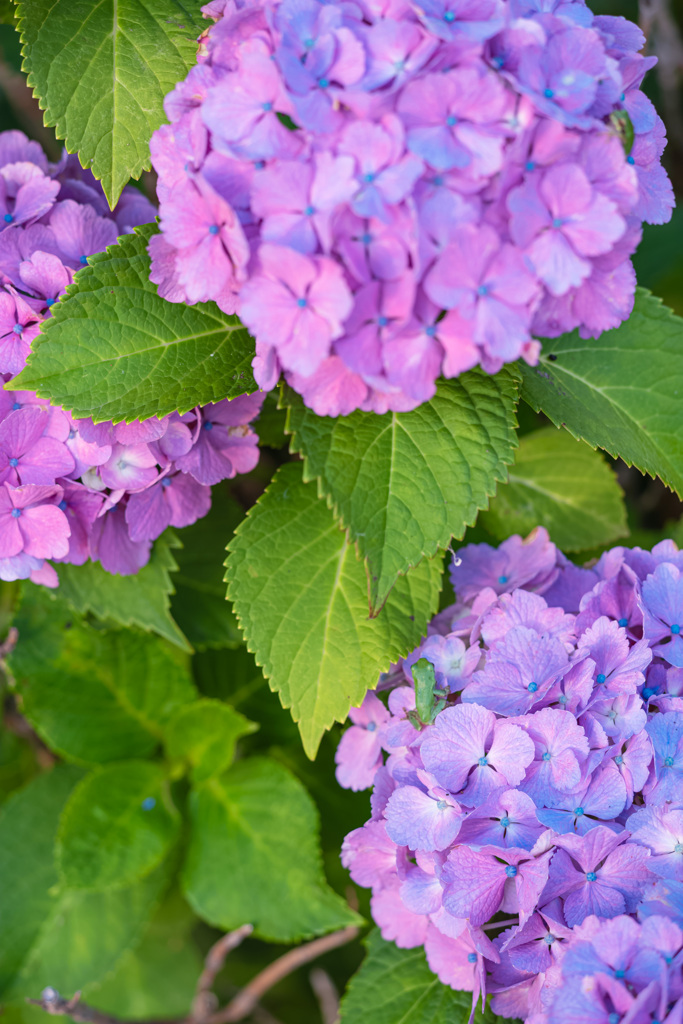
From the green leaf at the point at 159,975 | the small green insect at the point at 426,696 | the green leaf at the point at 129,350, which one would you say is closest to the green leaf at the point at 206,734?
the green leaf at the point at 159,975

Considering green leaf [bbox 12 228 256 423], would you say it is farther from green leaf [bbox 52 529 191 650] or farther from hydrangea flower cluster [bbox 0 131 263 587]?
green leaf [bbox 52 529 191 650]

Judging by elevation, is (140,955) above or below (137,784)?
below

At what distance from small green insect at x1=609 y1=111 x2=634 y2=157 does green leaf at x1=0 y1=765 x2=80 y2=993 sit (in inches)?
47.3

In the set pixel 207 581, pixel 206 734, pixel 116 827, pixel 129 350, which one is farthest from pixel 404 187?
pixel 116 827

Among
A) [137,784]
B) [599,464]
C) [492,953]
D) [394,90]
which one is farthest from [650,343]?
[137,784]

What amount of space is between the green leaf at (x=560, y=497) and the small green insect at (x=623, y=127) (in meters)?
0.57

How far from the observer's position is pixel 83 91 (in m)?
0.94

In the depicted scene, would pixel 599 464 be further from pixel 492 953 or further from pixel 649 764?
pixel 492 953

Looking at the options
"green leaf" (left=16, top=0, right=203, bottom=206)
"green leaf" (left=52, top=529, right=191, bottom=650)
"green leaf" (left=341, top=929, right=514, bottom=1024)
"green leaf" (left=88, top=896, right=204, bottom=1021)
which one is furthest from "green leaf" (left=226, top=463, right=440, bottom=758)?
"green leaf" (left=88, top=896, right=204, bottom=1021)

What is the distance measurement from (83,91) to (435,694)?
0.72 metres

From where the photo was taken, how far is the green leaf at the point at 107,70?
93 centimetres

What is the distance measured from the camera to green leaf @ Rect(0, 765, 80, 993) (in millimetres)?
1341

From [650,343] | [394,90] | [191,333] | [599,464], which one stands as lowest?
[599,464]

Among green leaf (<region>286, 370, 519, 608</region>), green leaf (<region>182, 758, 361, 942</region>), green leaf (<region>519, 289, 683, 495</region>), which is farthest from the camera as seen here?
green leaf (<region>182, 758, 361, 942</region>)
